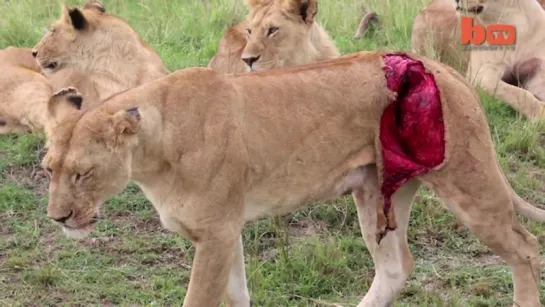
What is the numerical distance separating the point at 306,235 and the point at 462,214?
3.79ft

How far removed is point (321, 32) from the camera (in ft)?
17.2

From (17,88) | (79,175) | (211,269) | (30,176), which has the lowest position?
(17,88)

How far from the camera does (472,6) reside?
18.5ft

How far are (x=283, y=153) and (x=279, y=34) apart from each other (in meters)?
1.70

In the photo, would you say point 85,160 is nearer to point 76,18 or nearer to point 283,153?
point 283,153

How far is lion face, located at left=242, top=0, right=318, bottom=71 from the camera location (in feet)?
16.2

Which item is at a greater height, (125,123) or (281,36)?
(125,123)

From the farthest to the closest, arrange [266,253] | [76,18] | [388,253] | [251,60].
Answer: [76,18], [251,60], [266,253], [388,253]

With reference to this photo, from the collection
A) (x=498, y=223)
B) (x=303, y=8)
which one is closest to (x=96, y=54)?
(x=303, y=8)

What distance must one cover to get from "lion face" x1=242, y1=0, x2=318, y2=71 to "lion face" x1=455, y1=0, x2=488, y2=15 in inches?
40.2

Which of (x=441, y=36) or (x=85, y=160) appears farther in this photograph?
(x=441, y=36)

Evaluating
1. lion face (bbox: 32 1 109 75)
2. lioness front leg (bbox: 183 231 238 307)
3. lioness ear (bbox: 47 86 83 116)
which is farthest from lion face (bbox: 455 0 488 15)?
lioness front leg (bbox: 183 231 238 307)

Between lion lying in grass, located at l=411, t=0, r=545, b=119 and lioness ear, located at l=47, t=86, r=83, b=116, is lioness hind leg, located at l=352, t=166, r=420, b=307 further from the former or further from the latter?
lion lying in grass, located at l=411, t=0, r=545, b=119

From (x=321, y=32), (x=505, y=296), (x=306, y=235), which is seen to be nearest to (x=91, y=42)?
(x=321, y=32)
